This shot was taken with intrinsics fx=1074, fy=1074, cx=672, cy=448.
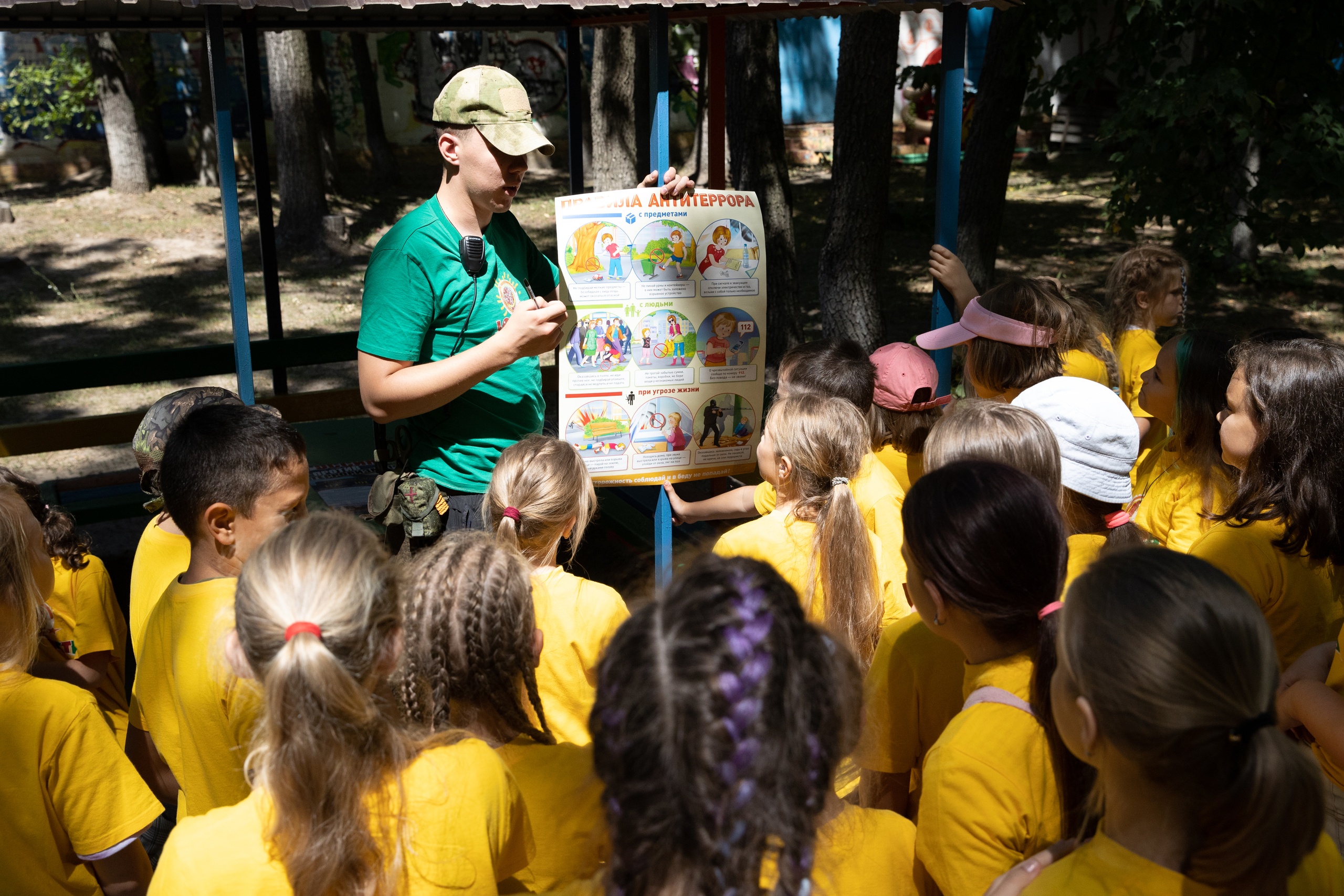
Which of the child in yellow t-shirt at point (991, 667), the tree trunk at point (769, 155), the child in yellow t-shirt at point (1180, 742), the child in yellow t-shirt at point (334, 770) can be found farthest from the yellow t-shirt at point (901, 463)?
the tree trunk at point (769, 155)

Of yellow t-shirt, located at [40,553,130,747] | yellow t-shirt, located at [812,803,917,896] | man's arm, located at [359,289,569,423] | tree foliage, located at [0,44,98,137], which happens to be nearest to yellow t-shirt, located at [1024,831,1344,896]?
yellow t-shirt, located at [812,803,917,896]

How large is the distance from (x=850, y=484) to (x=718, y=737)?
5.29 ft

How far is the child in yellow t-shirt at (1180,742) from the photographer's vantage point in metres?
1.25

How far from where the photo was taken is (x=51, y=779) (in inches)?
72.8

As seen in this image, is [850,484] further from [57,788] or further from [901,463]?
[57,788]

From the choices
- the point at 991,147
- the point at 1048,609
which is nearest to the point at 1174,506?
A: the point at 1048,609

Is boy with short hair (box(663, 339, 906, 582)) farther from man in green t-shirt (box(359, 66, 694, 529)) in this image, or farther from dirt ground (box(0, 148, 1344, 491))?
dirt ground (box(0, 148, 1344, 491))

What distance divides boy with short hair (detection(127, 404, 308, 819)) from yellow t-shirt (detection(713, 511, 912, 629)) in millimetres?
1009

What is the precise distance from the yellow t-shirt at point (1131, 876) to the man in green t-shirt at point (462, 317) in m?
1.84

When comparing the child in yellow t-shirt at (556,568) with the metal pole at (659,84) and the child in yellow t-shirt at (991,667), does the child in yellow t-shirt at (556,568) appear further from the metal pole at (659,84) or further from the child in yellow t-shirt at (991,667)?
the metal pole at (659,84)

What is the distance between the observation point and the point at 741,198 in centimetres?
362

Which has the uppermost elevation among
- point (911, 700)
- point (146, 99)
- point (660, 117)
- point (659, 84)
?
point (146, 99)

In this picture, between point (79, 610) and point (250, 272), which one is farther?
point (250, 272)

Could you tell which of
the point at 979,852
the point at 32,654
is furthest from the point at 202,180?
the point at 979,852
